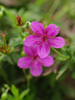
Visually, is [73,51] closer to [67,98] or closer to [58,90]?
[58,90]

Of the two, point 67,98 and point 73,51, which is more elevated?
point 73,51

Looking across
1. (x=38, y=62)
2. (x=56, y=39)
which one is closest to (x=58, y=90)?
(x=38, y=62)

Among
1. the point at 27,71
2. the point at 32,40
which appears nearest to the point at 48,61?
the point at 32,40

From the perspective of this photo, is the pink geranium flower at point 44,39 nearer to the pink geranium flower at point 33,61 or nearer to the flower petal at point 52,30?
the flower petal at point 52,30

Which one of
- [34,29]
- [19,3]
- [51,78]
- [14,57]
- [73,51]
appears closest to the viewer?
[34,29]

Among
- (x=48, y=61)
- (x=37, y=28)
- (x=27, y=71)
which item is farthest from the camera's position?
(x=27, y=71)

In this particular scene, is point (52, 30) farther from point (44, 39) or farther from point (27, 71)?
point (27, 71)

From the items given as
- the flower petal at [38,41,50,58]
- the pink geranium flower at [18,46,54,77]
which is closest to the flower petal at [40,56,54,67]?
the pink geranium flower at [18,46,54,77]

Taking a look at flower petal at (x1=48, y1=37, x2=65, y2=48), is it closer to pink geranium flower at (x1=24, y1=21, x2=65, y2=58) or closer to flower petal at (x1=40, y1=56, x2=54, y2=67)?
pink geranium flower at (x1=24, y1=21, x2=65, y2=58)
